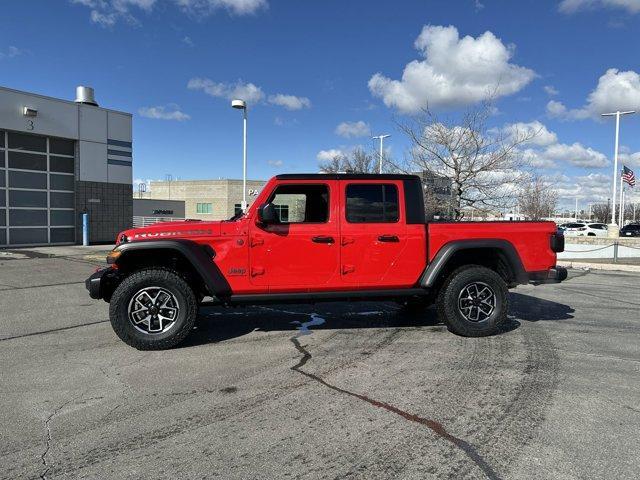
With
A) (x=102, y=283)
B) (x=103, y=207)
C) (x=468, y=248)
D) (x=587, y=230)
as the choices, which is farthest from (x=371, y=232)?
(x=587, y=230)

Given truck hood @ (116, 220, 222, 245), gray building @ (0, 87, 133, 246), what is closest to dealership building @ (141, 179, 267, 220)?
gray building @ (0, 87, 133, 246)

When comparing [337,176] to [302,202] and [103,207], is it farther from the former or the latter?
[103,207]

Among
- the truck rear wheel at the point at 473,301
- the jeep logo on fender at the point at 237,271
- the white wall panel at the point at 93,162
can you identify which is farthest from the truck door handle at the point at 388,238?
the white wall panel at the point at 93,162

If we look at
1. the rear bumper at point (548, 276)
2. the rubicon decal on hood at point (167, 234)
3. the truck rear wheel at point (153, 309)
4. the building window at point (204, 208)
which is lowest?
the truck rear wheel at point (153, 309)

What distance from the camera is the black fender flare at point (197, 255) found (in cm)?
522

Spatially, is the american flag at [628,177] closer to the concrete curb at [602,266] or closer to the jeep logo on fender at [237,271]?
the concrete curb at [602,266]

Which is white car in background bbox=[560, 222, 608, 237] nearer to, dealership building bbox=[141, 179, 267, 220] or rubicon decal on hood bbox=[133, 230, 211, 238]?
dealership building bbox=[141, 179, 267, 220]

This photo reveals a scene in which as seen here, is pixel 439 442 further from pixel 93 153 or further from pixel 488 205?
pixel 93 153

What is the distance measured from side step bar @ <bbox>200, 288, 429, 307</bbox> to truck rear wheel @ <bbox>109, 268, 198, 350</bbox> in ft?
1.61

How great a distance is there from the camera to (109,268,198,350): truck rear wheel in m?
5.24

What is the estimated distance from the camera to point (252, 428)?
3438 mm

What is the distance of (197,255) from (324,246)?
1.44m

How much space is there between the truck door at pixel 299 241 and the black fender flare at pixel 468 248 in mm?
1111

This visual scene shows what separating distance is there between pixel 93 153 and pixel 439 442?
68.0 feet
